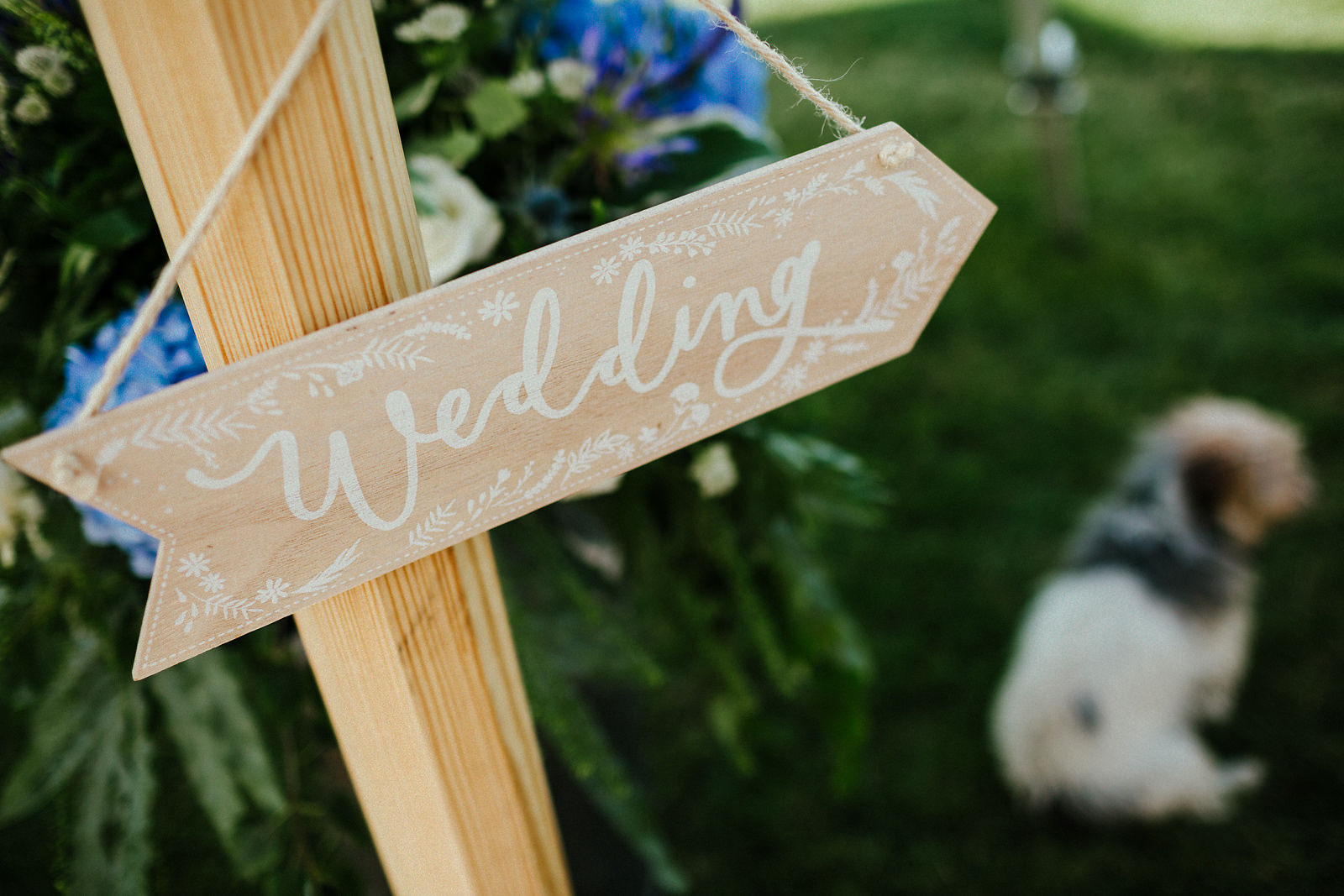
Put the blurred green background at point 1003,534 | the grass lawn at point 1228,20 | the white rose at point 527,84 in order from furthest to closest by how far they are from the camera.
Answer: the grass lawn at point 1228,20 < the blurred green background at point 1003,534 < the white rose at point 527,84

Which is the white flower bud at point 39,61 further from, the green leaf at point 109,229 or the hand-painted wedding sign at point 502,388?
the hand-painted wedding sign at point 502,388

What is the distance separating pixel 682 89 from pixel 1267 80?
355 cm

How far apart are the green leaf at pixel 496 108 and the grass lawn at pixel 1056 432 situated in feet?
1.31

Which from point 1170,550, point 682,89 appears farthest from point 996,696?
point 682,89

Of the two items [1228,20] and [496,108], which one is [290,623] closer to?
[496,108]

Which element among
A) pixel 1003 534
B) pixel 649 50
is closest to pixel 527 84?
pixel 649 50

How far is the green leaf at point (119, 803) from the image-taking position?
2.02 ft

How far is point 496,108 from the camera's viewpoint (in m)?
0.66

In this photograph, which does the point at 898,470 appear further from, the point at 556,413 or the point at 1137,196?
the point at 556,413

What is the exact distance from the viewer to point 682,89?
78 centimetres

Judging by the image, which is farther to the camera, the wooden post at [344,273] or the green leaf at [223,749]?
the green leaf at [223,749]

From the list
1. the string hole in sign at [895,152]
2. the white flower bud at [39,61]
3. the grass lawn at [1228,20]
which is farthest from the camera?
the grass lawn at [1228,20]

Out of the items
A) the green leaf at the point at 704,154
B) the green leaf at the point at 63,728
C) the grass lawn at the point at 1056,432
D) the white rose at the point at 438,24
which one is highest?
the white rose at the point at 438,24

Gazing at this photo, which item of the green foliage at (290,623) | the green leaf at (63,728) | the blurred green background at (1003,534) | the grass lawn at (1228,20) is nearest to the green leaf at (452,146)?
the green foliage at (290,623)
